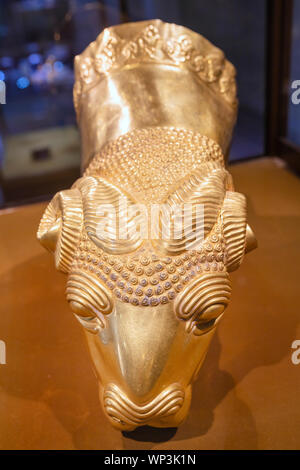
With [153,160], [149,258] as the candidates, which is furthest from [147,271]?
[153,160]

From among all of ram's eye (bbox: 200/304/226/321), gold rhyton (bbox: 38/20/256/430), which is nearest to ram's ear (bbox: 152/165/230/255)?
gold rhyton (bbox: 38/20/256/430)

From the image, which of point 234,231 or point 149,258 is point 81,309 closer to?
point 149,258

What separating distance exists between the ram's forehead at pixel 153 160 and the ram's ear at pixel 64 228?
0.45ft

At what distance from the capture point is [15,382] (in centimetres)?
160

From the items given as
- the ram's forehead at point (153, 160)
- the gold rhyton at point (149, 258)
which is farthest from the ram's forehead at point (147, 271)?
the ram's forehead at point (153, 160)

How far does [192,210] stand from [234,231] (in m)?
0.14

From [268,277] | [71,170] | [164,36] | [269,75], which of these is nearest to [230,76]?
[164,36]

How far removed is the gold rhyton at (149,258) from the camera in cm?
115

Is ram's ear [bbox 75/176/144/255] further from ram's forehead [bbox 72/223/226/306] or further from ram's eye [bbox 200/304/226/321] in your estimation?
ram's eye [bbox 200/304/226/321]

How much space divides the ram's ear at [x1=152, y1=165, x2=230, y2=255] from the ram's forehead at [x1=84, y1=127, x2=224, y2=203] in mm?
42

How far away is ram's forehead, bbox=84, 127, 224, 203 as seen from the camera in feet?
4.34

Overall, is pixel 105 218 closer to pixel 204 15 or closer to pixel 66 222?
pixel 66 222

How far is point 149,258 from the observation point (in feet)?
3.78

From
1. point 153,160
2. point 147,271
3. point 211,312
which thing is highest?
point 153,160
